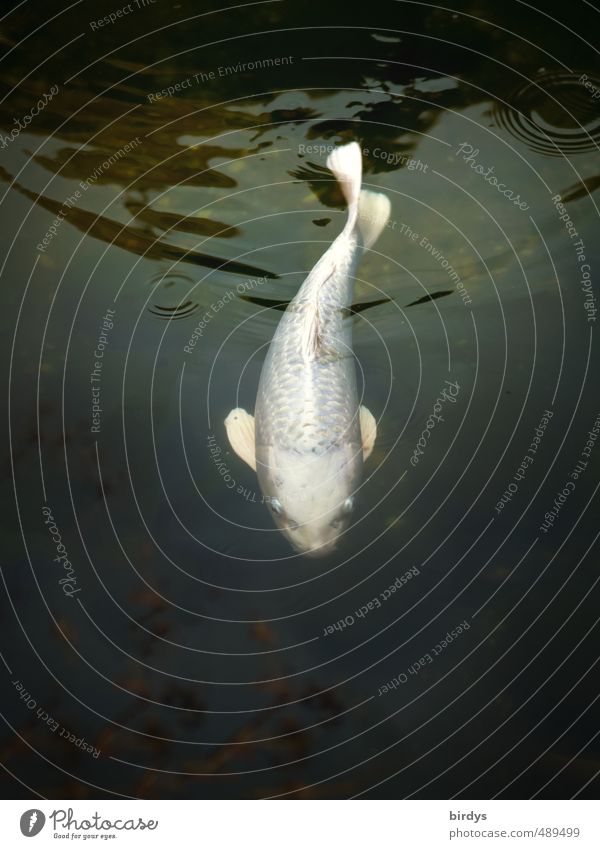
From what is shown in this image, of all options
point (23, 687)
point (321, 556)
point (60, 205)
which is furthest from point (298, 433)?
point (60, 205)

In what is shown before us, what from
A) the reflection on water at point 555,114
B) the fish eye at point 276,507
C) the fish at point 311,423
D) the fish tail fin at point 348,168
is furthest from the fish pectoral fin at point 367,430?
the reflection on water at point 555,114

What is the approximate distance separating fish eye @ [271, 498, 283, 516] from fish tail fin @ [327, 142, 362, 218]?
1.11m

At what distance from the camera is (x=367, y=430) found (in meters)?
2.15

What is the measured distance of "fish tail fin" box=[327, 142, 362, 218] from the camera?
2.42 m

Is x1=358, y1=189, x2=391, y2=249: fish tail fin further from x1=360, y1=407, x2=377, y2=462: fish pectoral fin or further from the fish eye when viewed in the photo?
the fish eye

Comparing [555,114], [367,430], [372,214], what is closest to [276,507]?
[367,430]

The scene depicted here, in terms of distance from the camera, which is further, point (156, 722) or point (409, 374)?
point (409, 374)

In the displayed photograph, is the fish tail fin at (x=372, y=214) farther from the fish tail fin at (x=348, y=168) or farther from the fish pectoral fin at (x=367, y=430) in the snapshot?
the fish pectoral fin at (x=367, y=430)

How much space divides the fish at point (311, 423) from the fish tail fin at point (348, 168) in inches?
12.2

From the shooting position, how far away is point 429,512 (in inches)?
84.2

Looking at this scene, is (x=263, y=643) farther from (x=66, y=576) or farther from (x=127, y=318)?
(x=127, y=318)

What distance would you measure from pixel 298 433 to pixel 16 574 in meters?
0.96

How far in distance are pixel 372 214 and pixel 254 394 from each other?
0.83 meters

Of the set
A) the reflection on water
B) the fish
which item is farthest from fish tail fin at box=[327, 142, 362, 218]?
the reflection on water
